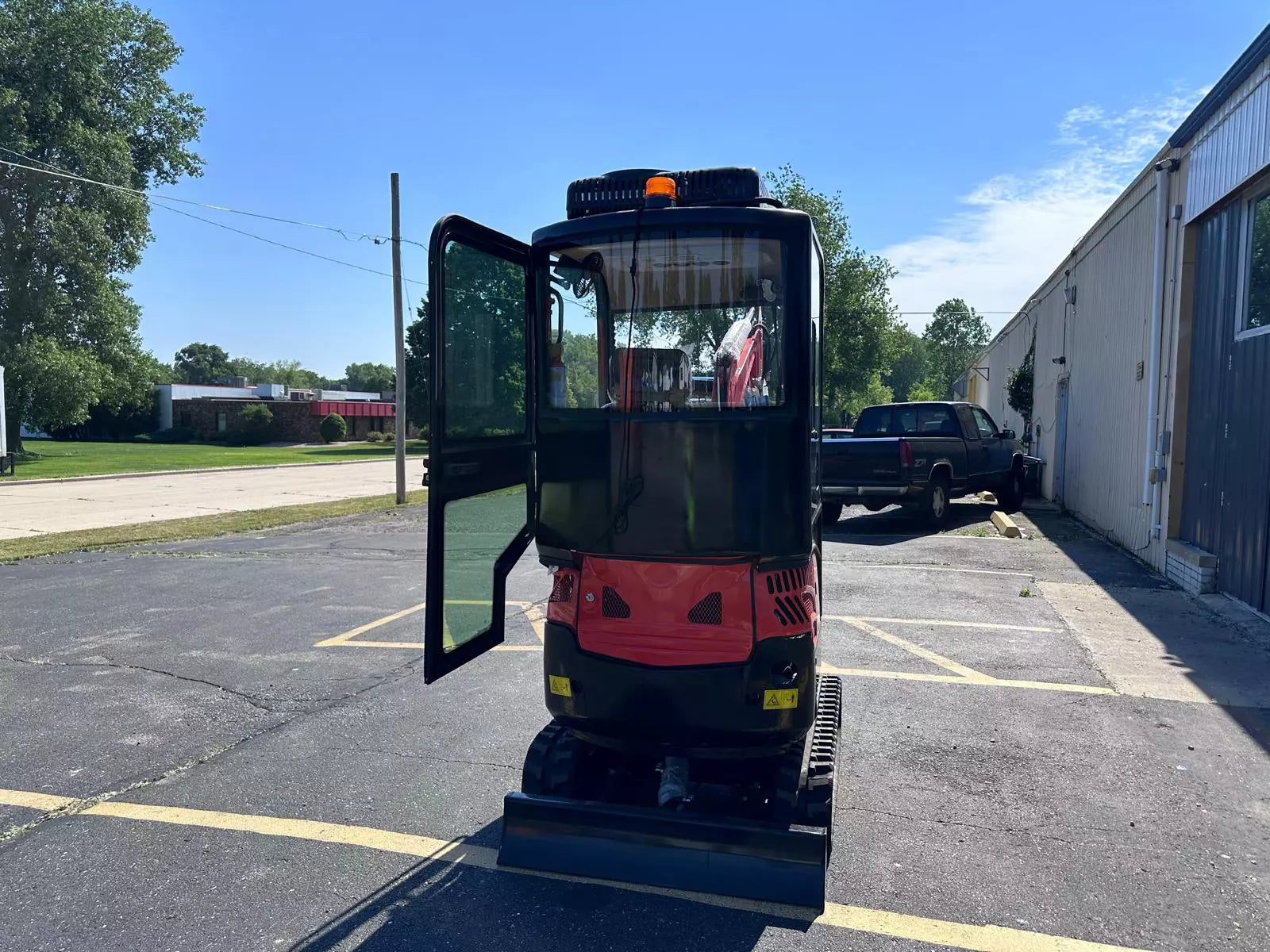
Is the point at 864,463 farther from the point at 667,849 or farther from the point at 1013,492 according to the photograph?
the point at 667,849

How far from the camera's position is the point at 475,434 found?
3.71 meters

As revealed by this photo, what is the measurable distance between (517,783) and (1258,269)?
779cm

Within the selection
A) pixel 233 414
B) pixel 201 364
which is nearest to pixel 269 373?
pixel 201 364

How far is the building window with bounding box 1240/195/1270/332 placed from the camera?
7.54 metres

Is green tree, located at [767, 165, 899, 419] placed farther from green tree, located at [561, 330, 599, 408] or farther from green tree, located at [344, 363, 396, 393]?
green tree, located at [344, 363, 396, 393]

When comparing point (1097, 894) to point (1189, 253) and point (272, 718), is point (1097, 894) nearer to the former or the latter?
point (272, 718)

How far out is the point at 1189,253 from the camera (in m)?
9.15

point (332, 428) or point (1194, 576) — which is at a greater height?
point (332, 428)

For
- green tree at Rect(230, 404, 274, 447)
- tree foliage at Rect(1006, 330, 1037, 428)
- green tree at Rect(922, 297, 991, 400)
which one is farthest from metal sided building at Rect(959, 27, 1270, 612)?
green tree at Rect(922, 297, 991, 400)

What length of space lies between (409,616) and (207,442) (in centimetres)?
5215

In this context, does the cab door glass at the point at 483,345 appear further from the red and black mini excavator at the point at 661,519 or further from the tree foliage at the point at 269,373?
the tree foliage at the point at 269,373

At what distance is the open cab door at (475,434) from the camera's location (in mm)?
3391

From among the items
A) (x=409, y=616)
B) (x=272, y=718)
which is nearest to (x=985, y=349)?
(x=409, y=616)

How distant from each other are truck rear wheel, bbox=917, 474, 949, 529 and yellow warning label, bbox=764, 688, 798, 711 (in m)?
9.92
